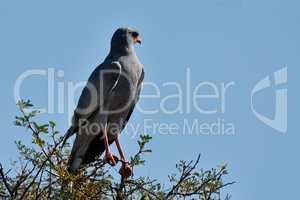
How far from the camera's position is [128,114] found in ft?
33.7

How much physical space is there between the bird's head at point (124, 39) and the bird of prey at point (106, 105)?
1.06 feet

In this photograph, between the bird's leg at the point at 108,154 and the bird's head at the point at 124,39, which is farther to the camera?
the bird's head at the point at 124,39

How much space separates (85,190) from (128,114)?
3.23 meters

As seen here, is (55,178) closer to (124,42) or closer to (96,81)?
(96,81)

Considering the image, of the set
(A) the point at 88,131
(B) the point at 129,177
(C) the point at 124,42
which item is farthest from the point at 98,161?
(C) the point at 124,42

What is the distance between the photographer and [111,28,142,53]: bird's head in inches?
424

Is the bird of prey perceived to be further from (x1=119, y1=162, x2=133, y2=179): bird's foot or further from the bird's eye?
(x1=119, y1=162, x2=133, y2=179): bird's foot

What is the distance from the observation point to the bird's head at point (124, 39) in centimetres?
1077

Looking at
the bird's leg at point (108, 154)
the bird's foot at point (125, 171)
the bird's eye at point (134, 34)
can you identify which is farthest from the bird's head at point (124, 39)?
the bird's foot at point (125, 171)

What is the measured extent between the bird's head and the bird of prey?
32cm

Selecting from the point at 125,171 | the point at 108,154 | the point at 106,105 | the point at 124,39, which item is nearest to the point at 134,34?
the point at 124,39

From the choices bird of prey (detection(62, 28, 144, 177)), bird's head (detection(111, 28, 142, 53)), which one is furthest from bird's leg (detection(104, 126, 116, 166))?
bird's head (detection(111, 28, 142, 53))

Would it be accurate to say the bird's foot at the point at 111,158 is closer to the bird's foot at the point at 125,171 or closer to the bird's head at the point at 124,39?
the bird's foot at the point at 125,171

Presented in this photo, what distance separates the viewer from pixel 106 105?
33.2 ft
